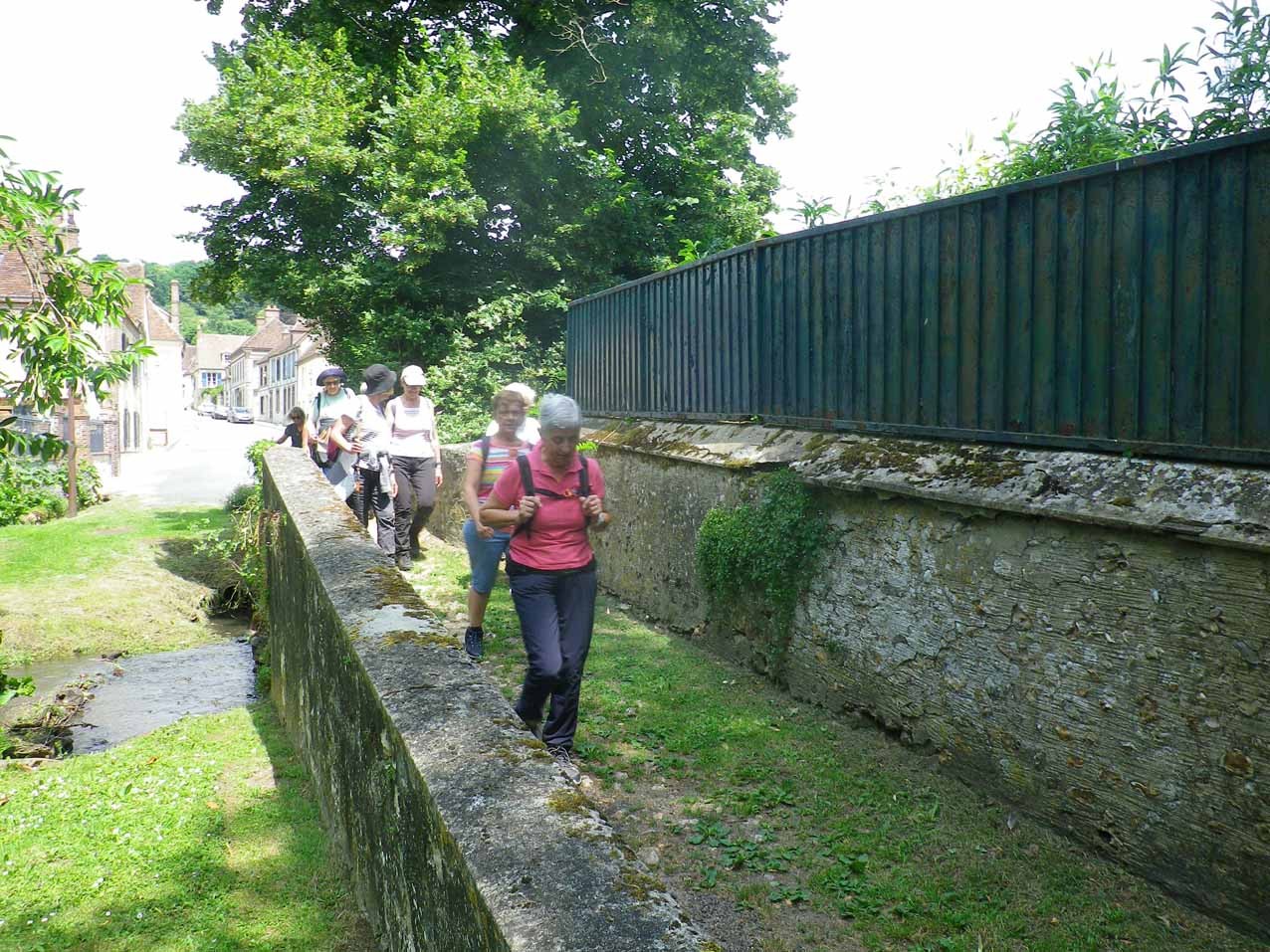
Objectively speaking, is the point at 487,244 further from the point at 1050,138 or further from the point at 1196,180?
the point at 1196,180

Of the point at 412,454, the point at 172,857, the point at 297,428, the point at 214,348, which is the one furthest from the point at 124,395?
the point at 214,348

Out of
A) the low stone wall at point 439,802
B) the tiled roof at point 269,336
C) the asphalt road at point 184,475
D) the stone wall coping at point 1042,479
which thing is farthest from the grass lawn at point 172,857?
the tiled roof at point 269,336

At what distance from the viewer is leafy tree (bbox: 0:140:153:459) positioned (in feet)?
19.2

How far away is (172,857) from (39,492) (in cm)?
1689

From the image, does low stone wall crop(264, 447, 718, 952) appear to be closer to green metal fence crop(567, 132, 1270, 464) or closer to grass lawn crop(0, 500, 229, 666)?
green metal fence crop(567, 132, 1270, 464)

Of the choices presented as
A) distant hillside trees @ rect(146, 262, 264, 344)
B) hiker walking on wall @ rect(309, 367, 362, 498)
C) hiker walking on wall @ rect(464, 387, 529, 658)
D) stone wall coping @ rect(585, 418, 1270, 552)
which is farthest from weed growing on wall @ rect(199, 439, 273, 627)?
distant hillside trees @ rect(146, 262, 264, 344)

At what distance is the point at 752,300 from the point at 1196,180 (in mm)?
3623

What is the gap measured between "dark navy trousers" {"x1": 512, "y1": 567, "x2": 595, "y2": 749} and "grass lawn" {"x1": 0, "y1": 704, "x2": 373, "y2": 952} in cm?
111

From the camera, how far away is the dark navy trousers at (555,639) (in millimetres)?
4621

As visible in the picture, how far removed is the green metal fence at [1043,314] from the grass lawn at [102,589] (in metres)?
6.57

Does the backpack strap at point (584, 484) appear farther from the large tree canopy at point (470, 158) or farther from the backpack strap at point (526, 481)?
the large tree canopy at point (470, 158)

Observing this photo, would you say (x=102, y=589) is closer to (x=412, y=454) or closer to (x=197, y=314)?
(x=412, y=454)

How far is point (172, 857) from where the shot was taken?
13.6ft

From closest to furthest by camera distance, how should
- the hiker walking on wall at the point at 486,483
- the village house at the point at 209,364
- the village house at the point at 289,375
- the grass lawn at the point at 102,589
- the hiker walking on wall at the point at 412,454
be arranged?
the hiker walking on wall at the point at 486,483, the hiker walking on wall at the point at 412,454, the grass lawn at the point at 102,589, the village house at the point at 289,375, the village house at the point at 209,364
